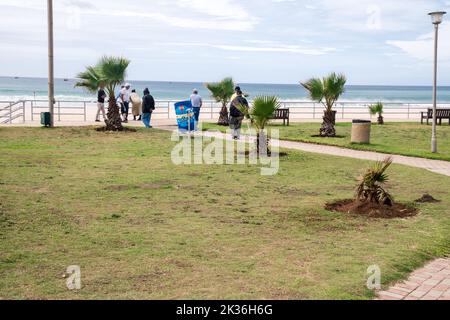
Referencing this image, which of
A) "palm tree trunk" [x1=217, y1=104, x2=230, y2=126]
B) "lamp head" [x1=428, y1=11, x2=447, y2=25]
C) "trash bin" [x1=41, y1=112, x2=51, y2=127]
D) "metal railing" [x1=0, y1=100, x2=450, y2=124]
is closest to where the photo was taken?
"lamp head" [x1=428, y1=11, x2=447, y2=25]

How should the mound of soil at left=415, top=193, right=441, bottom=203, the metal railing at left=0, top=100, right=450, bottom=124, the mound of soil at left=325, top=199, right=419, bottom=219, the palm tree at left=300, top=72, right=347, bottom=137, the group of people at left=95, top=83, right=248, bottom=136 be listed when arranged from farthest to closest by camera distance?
the metal railing at left=0, top=100, right=450, bottom=124, the palm tree at left=300, top=72, right=347, bottom=137, the group of people at left=95, top=83, right=248, bottom=136, the mound of soil at left=415, top=193, right=441, bottom=203, the mound of soil at left=325, top=199, right=419, bottom=219

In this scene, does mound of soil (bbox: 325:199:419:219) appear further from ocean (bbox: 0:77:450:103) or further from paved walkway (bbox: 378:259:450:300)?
ocean (bbox: 0:77:450:103)

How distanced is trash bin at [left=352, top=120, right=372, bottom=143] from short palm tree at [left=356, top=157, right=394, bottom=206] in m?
9.43

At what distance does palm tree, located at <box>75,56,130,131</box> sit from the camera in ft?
72.1

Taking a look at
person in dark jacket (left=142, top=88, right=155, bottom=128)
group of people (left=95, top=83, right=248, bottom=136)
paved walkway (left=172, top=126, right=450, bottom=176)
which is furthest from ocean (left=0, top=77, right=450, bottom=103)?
paved walkway (left=172, top=126, right=450, bottom=176)

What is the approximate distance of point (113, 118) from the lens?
22.2 metres

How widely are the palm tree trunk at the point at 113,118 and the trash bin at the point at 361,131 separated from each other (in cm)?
903

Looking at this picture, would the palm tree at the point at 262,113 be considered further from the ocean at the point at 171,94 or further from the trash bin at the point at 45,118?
the ocean at the point at 171,94

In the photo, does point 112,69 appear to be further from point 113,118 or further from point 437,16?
point 437,16

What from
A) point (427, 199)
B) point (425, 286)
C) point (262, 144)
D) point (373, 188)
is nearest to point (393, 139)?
point (262, 144)

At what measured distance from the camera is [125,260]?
645 centimetres

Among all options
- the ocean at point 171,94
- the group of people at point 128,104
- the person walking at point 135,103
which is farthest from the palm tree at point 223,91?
the ocean at point 171,94

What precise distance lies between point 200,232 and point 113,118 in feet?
49.9
